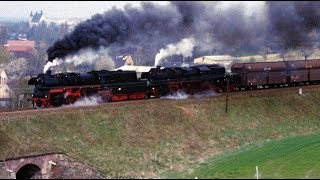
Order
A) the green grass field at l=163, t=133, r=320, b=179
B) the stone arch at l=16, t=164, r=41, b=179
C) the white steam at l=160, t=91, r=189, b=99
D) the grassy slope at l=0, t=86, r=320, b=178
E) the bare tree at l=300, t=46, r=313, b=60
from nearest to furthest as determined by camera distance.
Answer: the green grass field at l=163, t=133, r=320, b=179 < the stone arch at l=16, t=164, r=41, b=179 < the grassy slope at l=0, t=86, r=320, b=178 < the white steam at l=160, t=91, r=189, b=99 < the bare tree at l=300, t=46, r=313, b=60

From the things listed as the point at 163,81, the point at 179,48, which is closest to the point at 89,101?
the point at 163,81

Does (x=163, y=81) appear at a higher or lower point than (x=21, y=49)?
lower

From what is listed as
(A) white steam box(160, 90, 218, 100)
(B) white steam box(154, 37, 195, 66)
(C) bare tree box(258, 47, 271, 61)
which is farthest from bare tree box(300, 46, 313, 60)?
(B) white steam box(154, 37, 195, 66)

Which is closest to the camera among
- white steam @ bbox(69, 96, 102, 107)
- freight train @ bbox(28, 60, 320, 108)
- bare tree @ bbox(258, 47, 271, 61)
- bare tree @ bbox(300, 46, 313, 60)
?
freight train @ bbox(28, 60, 320, 108)

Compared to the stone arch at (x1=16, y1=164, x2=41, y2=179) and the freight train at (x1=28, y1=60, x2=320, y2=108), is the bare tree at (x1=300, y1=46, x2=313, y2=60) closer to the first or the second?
the freight train at (x1=28, y1=60, x2=320, y2=108)

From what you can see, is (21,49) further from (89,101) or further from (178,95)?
(89,101)

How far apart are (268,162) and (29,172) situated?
15.7 metres

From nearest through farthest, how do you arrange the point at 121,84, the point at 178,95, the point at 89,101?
1. the point at 89,101
2. the point at 121,84
3. the point at 178,95

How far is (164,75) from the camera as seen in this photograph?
51.8 metres

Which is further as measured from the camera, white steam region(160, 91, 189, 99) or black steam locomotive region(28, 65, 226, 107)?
white steam region(160, 91, 189, 99)

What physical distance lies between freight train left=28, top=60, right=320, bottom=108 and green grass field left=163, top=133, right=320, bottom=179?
34.2 feet

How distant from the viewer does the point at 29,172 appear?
35906 millimetres

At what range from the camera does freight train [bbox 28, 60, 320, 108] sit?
1732 inches

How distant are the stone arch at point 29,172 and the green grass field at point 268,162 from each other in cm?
806
